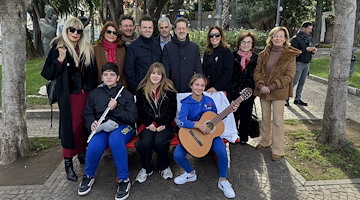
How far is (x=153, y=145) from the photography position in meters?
3.87

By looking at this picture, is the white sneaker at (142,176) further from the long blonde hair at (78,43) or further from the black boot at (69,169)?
the long blonde hair at (78,43)

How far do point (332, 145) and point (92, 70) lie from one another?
12.6ft

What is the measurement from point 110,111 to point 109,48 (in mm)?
981

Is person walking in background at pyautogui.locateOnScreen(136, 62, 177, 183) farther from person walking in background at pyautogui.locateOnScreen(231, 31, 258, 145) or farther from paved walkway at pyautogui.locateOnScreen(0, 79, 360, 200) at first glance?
person walking in background at pyautogui.locateOnScreen(231, 31, 258, 145)

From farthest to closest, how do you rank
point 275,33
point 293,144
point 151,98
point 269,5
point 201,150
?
1. point 269,5
2. point 293,144
3. point 275,33
4. point 151,98
5. point 201,150

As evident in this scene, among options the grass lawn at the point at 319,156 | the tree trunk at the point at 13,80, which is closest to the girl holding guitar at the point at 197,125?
the grass lawn at the point at 319,156

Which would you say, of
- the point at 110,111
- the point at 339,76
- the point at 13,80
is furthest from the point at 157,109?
the point at 339,76

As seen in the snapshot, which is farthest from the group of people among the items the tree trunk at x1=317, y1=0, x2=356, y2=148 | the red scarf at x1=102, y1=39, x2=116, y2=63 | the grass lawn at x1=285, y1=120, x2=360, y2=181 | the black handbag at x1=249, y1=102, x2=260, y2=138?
the tree trunk at x1=317, y1=0, x2=356, y2=148

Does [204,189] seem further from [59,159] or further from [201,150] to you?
[59,159]

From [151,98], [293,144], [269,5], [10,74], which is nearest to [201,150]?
[151,98]

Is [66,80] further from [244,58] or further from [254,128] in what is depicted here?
[254,128]

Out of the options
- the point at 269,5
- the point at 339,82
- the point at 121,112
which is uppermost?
the point at 269,5

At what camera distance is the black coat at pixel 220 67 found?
4.45m

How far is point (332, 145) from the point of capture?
4781mm
